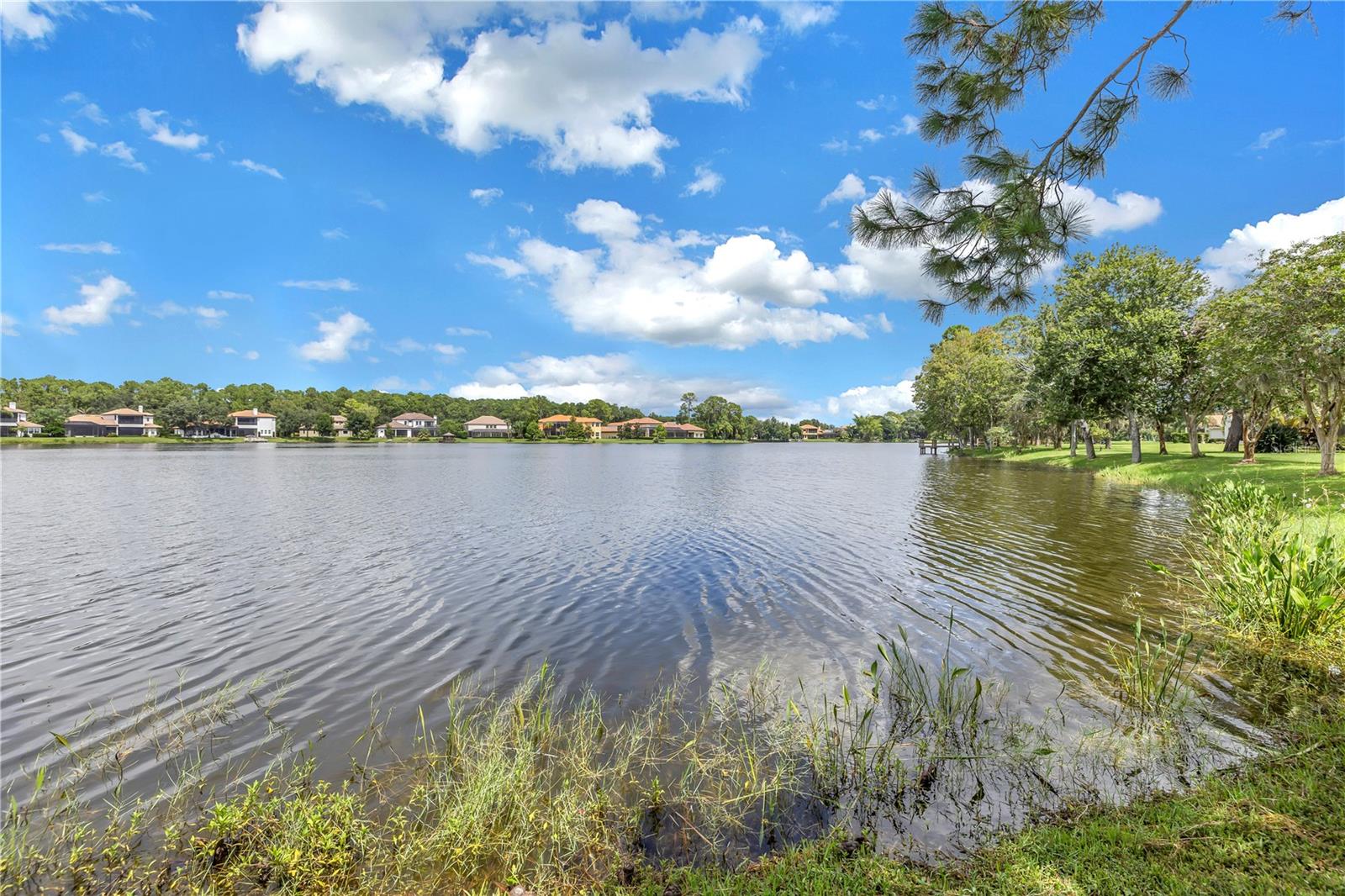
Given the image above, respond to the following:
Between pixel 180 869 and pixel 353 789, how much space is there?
51.1 inches

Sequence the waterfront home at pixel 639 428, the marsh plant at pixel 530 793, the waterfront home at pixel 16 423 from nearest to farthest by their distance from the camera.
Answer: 1. the marsh plant at pixel 530 793
2. the waterfront home at pixel 16 423
3. the waterfront home at pixel 639 428

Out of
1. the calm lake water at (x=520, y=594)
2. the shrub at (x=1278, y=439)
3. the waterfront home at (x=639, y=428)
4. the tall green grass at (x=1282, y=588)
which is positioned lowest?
the calm lake water at (x=520, y=594)

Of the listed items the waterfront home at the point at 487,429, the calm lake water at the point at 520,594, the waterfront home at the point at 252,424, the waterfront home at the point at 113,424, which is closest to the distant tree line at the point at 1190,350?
the calm lake water at the point at 520,594

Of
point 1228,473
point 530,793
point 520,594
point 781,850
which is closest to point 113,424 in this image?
point 520,594

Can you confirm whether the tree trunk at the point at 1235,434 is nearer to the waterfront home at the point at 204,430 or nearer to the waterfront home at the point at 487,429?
the waterfront home at the point at 487,429

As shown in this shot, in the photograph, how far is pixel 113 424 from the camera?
12394 cm

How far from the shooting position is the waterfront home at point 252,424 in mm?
135250

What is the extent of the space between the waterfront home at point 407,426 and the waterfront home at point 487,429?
9.56m

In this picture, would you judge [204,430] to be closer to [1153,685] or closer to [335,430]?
[335,430]

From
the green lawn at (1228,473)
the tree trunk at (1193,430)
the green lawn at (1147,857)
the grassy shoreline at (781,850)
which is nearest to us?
the green lawn at (1147,857)

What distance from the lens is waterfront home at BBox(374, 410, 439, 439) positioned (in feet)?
491

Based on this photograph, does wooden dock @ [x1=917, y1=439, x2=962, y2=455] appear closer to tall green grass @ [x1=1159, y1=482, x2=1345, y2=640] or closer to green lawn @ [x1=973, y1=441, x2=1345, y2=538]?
green lawn @ [x1=973, y1=441, x2=1345, y2=538]

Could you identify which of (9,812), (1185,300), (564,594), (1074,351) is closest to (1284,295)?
(1074,351)

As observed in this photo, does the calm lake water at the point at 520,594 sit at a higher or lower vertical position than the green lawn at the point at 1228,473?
lower
